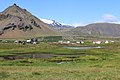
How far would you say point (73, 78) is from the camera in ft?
128

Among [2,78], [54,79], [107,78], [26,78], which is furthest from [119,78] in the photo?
[2,78]

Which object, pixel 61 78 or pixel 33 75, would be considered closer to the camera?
pixel 61 78

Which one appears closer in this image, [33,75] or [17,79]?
[17,79]

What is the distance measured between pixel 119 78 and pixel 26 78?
446 inches

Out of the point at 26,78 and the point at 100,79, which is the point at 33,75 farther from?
the point at 100,79

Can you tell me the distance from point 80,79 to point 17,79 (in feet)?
24.7

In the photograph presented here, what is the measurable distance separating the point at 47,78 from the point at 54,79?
1.50 m

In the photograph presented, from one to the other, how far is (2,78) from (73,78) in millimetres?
8661

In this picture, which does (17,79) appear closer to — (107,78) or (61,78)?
(61,78)

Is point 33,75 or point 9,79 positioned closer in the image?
point 9,79

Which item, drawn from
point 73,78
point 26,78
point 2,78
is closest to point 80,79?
point 73,78

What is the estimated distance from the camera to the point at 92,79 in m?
37.9

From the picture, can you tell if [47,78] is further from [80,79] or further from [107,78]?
[107,78]

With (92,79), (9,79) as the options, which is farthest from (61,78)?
(9,79)
